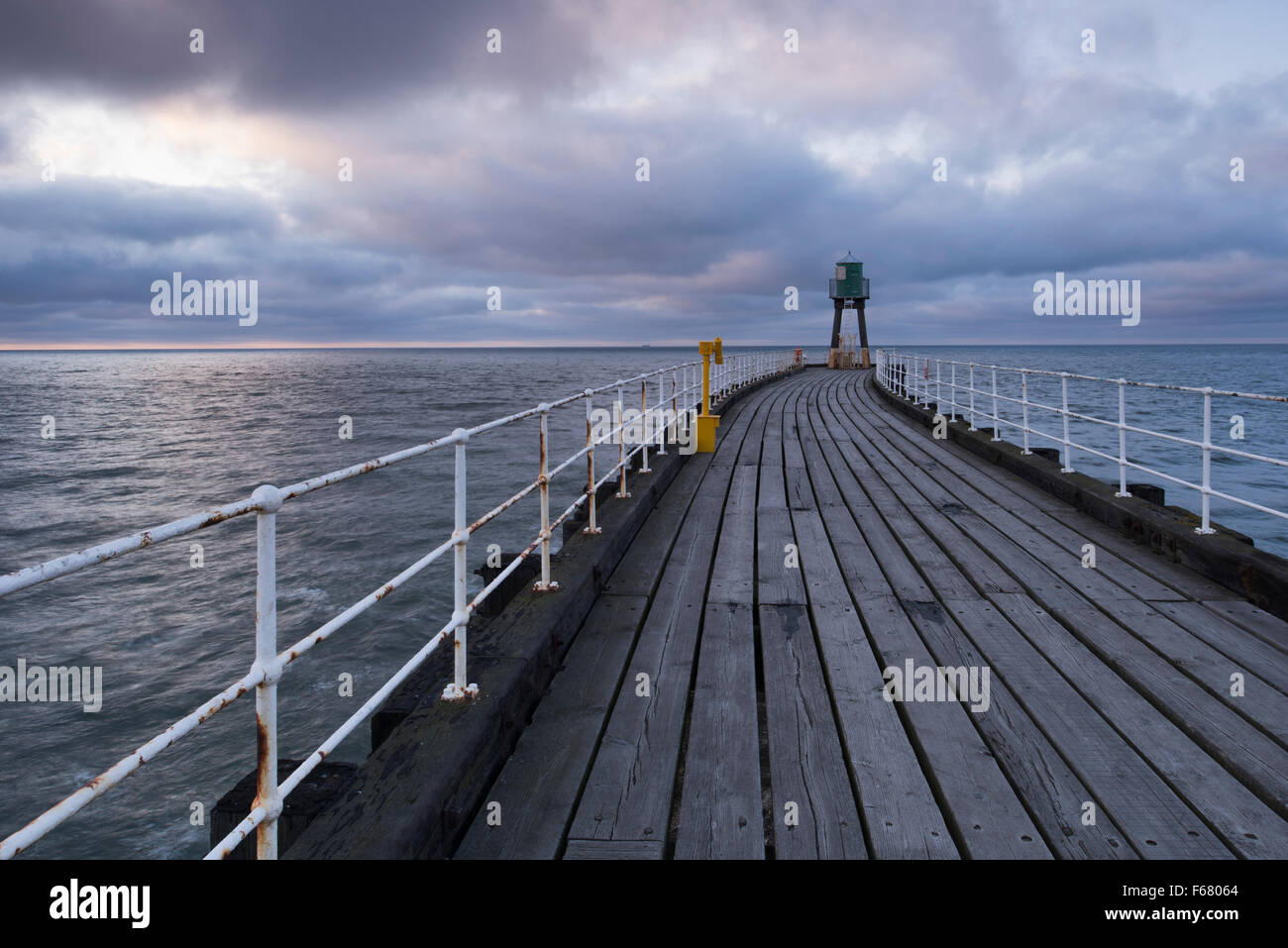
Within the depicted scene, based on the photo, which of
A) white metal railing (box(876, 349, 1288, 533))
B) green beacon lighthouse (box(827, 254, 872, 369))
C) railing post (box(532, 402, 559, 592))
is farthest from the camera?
green beacon lighthouse (box(827, 254, 872, 369))

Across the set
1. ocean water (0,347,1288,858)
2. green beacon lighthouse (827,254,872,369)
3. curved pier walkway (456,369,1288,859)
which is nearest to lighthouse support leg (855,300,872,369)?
green beacon lighthouse (827,254,872,369)

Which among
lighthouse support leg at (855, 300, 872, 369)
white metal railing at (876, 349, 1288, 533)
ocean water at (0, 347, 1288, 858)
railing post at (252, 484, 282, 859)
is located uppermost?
lighthouse support leg at (855, 300, 872, 369)

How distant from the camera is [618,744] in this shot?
298cm

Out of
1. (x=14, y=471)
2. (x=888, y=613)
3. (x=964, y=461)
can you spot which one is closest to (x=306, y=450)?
(x=14, y=471)

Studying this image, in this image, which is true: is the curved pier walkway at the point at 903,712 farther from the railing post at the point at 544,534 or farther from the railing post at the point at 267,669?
the railing post at the point at 267,669

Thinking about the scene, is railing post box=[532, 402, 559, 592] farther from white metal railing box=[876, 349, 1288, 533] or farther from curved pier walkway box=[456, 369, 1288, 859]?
white metal railing box=[876, 349, 1288, 533]

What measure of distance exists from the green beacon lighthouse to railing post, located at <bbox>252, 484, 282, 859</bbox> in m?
→ 43.6

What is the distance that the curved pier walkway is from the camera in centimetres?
246

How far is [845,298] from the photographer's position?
43.7m

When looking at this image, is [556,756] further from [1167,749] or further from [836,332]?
[836,332]

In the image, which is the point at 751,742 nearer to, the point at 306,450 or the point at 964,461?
the point at 964,461

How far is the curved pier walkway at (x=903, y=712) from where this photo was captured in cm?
246

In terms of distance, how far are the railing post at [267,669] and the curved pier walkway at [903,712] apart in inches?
26.8

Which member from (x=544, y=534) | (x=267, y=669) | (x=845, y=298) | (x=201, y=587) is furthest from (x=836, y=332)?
(x=267, y=669)
